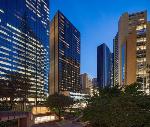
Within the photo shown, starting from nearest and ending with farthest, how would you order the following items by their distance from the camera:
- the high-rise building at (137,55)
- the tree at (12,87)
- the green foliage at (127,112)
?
the green foliage at (127,112) < the tree at (12,87) < the high-rise building at (137,55)

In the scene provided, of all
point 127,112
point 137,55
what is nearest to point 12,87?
point 137,55

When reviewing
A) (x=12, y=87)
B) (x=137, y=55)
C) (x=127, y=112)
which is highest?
(x=137, y=55)

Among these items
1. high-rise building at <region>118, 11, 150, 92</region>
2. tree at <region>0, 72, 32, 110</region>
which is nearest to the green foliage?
tree at <region>0, 72, 32, 110</region>

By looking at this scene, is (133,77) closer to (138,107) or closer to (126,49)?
(126,49)

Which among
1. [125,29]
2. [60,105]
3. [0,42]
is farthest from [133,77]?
[0,42]

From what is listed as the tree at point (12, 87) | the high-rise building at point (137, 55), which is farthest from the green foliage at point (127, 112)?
the high-rise building at point (137, 55)

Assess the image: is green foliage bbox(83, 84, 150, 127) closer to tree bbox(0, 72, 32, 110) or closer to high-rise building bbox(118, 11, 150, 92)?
tree bbox(0, 72, 32, 110)

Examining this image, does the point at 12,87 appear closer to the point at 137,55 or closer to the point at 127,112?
the point at 137,55

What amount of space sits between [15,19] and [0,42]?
2462 cm

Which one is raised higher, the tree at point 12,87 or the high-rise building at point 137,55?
the high-rise building at point 137,55

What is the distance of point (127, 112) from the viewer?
55.3 feet

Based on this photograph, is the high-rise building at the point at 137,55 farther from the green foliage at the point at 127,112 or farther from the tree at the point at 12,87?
the green foliage at the point at 127,112

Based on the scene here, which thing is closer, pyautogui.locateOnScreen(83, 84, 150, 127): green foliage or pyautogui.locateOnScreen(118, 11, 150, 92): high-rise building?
pyautogui.locateOnScreen(83, 84, 150, 127): green foliage

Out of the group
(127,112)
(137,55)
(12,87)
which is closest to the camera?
(127,112)
